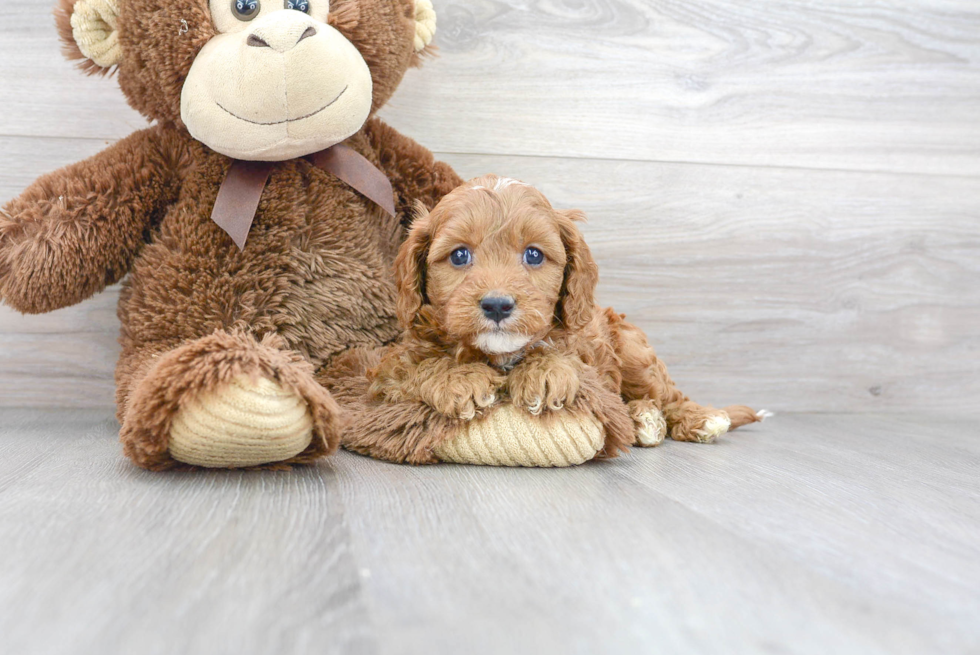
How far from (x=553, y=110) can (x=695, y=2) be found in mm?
446

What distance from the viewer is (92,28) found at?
52.8 inches

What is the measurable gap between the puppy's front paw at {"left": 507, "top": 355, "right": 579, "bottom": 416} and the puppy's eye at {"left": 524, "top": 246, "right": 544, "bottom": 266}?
159 millimetres

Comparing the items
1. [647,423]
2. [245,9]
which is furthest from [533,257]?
[245,9]

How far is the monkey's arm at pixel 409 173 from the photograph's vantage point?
5.09 feet

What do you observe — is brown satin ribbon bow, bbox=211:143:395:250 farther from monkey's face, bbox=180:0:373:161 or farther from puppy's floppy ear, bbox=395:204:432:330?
puppy's floppy ear, bbox=395:204:432:330

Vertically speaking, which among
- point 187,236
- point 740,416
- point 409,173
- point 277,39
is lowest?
point 740,416

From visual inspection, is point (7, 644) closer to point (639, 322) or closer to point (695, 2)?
point (639, 322)

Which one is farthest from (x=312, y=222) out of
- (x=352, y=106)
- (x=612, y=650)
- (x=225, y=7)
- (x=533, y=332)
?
(x=612, y=650)

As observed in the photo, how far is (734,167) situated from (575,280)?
0.89 metres

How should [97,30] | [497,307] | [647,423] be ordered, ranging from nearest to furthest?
[497,307] < [97,30] < [647,423]

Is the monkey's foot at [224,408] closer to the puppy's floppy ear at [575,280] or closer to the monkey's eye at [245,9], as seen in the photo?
the puppy's floppy ear at [575,280]

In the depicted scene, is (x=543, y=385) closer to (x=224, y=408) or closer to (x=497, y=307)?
(x=497, y=307)

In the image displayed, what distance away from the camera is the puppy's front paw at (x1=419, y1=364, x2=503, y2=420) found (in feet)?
3.86

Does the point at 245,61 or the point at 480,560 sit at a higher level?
the point at 245,61
